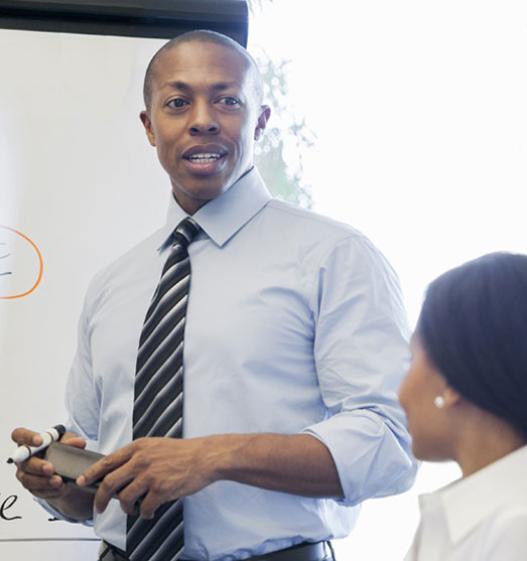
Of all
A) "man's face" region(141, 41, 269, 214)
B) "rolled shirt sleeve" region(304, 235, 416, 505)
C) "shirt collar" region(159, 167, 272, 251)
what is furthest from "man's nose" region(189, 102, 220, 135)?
"rolled shirt sleeve" region(304, 235, 416, 505)

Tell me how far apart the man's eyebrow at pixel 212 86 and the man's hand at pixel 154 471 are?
63 centimetres

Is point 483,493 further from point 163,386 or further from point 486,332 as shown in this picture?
point 163,386

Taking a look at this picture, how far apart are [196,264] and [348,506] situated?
471 mm

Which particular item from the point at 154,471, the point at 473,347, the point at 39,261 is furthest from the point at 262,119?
the point at 473,347

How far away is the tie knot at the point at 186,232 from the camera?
1.79 m

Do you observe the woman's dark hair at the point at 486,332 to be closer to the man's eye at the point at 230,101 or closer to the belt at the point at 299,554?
the belt at the point at 299,554

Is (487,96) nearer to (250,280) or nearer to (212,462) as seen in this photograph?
(250,280)

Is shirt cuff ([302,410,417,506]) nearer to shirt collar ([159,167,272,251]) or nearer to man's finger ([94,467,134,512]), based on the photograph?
man's finger ([94,467,134,512])

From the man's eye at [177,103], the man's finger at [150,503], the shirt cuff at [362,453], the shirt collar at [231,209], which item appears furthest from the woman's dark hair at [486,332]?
the man's eye at [177,103]

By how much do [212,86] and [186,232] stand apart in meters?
0.25

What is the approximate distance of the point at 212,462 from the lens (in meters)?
1.48

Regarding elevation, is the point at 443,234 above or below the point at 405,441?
above

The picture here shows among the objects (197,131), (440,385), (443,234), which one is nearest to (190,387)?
(197,131)

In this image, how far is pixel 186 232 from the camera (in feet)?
5.90
